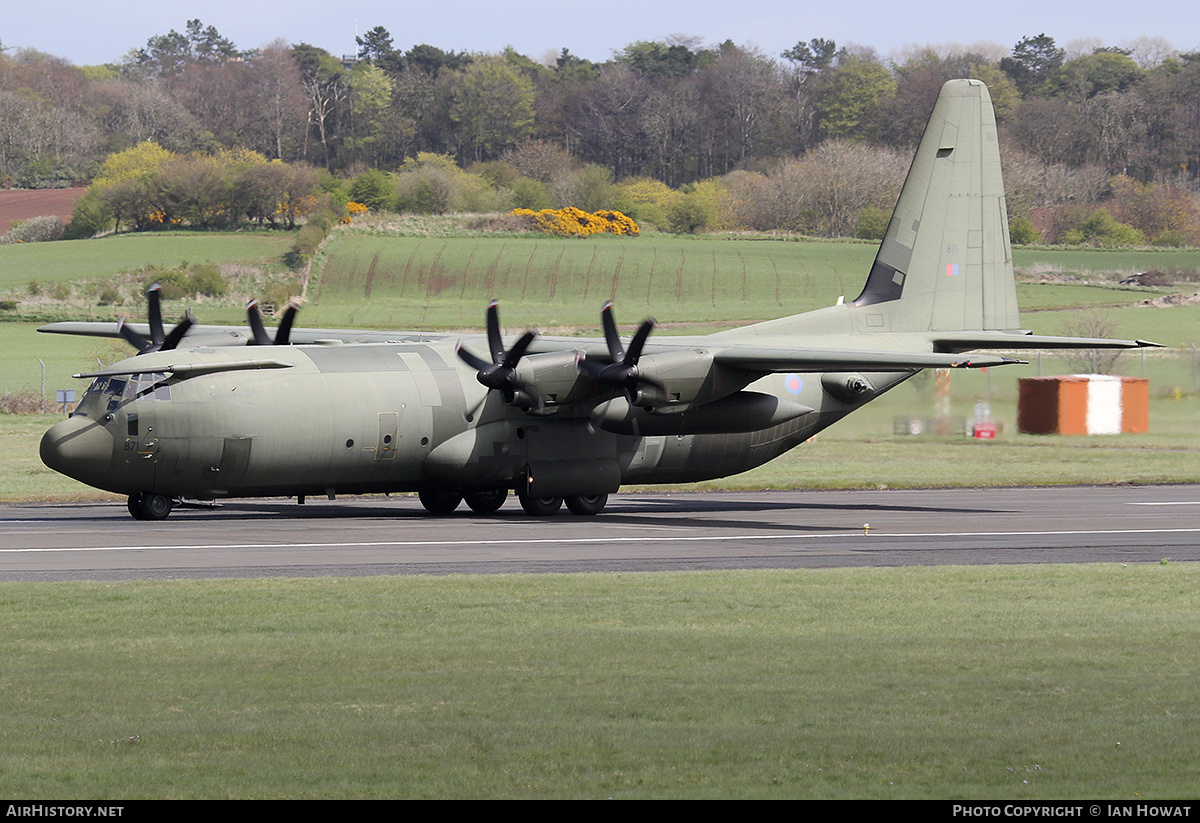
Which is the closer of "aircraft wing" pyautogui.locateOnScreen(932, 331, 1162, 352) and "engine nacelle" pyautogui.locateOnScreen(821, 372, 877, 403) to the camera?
"aircraft wing" pyautogui.locateOnScreen(932, 331, 1162, 352)

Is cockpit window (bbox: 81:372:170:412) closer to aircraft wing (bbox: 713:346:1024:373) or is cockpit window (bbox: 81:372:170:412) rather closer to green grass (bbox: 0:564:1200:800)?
green grass (bbox: 0:564:1200:800)

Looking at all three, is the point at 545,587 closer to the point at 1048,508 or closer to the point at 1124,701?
the point at 1124,701

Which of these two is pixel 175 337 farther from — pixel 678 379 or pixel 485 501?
pixel 678 379

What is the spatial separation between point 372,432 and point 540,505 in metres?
4.25

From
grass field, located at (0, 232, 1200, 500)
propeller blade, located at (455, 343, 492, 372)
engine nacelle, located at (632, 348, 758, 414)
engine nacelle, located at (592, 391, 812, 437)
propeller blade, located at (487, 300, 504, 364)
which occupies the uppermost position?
propeller blade, located at (487, 300, 504, 364)

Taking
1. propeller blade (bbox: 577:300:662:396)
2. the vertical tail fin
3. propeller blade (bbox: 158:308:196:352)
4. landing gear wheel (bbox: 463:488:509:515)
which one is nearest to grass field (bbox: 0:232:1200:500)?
the vertical tail fin

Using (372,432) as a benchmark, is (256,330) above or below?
above

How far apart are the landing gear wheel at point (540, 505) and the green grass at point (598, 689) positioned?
1082 cm

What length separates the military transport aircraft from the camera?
26047 mm

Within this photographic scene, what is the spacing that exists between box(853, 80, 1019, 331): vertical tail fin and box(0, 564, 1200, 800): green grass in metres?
16.4

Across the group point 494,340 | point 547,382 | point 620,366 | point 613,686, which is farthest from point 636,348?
point 613,686

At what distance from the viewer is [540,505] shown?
29.6 metres

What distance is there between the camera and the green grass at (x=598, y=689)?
878 cm

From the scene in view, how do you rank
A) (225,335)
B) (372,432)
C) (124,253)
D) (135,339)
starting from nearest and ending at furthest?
(372,432), (135,339), (225,335), (124,253)
